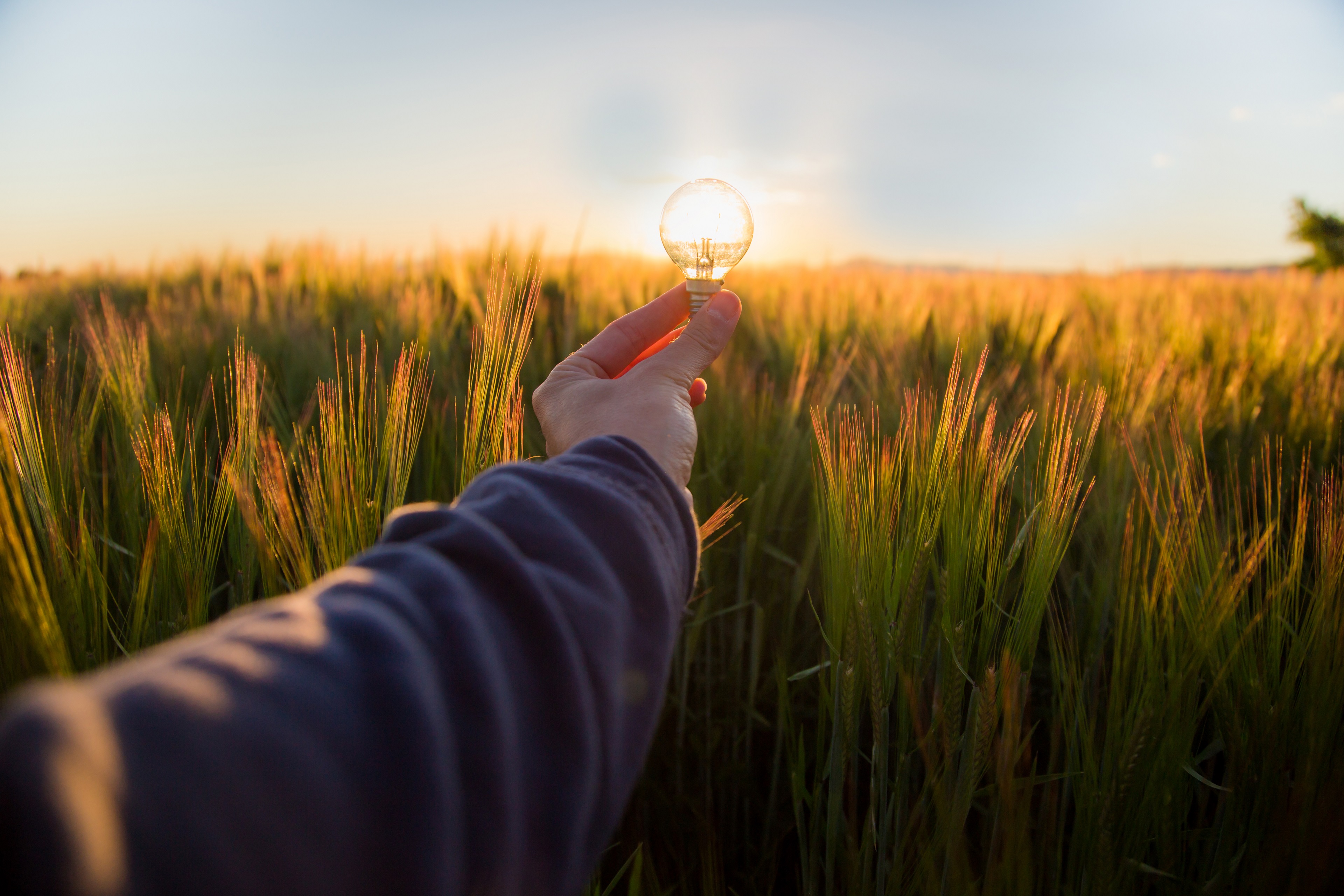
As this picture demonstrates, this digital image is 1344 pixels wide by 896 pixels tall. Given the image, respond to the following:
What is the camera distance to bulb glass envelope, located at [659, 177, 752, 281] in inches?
34.8

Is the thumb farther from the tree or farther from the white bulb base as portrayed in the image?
the tree

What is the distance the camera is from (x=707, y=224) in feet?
2.90

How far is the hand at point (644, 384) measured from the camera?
68cm

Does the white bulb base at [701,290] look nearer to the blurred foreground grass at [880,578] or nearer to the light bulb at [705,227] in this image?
the light bulb at [705,227]

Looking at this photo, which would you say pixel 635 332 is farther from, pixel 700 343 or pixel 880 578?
pixel 880 578

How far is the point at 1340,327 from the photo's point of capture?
277cm

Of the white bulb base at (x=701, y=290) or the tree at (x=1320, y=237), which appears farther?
the tree at (x=1320, y=237)

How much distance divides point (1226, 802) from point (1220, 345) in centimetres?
219

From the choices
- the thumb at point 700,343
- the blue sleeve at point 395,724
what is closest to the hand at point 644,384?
the thumb at point 700,343

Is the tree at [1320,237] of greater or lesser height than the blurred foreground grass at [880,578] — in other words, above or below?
above

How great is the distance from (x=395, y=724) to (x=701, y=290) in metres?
0.68

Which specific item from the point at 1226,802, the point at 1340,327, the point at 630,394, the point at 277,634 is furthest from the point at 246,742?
the point at 1340,327

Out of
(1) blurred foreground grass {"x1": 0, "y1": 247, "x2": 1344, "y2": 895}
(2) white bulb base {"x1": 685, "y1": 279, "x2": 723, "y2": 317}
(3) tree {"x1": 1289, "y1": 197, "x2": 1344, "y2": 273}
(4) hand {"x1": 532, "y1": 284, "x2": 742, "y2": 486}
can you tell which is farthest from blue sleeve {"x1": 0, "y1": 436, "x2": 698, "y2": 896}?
(3) tree {"x1": 1289, "y1": 197, "x2": 1344, "y2": 273}

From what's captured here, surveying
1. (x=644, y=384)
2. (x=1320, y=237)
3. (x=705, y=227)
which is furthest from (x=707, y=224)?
(x=1320, y=237)
